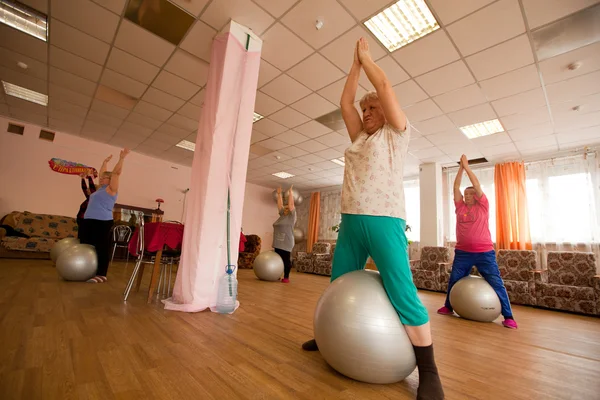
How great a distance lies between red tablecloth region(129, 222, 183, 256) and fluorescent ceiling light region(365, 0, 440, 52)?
2.91 m

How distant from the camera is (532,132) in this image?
4.86 metres

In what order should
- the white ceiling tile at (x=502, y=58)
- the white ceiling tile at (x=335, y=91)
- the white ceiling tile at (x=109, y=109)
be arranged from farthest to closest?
the white ceiling tile at (x=109, y=109) < the white ceiling tile at (x=335, y=91) < the white ceiling tile at (x=502, y=58)

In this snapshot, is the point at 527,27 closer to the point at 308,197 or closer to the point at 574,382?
the point at 574,382

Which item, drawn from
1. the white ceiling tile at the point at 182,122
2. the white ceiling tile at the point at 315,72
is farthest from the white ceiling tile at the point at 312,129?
the white ceiling tile at the point at 182,122

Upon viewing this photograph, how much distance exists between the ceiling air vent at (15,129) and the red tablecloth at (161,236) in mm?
6186

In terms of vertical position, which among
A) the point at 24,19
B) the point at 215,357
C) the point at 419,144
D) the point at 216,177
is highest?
the point at 24,19

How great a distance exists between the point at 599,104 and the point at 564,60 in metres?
1.45

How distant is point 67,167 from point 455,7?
8289mm

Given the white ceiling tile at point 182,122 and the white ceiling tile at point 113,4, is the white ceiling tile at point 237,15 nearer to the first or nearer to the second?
the white ceiling tile at point 113,4

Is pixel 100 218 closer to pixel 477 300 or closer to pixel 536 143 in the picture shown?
pixel 477 300

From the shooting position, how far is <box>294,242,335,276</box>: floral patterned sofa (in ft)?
24.6

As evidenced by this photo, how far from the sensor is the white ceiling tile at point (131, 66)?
3744mm

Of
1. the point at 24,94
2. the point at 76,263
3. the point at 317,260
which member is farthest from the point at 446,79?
the point at 24,94

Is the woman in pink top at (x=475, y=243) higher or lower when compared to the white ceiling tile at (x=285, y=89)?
lower
